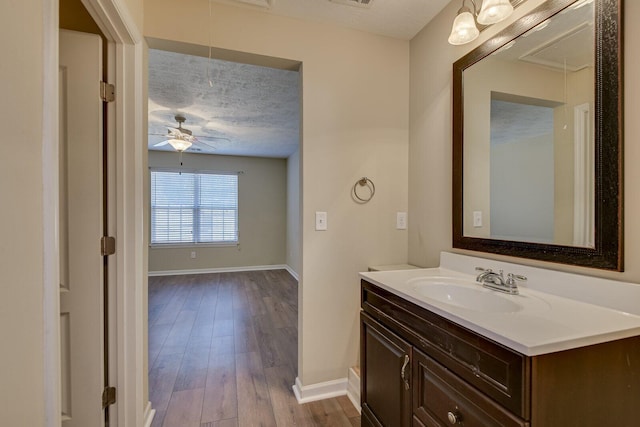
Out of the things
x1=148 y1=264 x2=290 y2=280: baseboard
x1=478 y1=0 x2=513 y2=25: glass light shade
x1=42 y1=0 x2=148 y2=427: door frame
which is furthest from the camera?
x1=148 y1=264 x2=290 y2=280: baseboard

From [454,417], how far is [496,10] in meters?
1.58

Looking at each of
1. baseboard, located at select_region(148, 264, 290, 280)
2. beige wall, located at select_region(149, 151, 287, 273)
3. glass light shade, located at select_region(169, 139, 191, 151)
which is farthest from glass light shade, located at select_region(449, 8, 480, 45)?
beige wall, located at select_region(149, 151, 287, 273)

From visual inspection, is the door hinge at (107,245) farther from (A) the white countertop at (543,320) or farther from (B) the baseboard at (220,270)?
(B) the baseboard at (220,270)

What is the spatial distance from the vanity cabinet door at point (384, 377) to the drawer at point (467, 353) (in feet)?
0.28

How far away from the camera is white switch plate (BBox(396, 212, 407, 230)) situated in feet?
6.68

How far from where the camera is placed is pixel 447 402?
36.7 inches

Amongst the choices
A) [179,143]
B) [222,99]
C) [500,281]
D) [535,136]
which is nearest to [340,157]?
[535,136]

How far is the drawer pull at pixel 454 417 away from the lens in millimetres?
886

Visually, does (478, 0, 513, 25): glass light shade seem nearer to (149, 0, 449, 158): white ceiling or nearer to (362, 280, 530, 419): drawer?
(149, 0, 449, 158): white ceiling

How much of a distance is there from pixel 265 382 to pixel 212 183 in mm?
4411

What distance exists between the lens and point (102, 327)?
138 cm

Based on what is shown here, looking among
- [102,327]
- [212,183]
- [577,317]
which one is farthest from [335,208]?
[212,183]

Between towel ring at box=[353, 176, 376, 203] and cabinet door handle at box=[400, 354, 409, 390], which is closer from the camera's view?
cabinet door handle at box=[400, 354, 409, 390]

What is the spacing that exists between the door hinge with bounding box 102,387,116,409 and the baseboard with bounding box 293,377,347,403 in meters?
1.04
